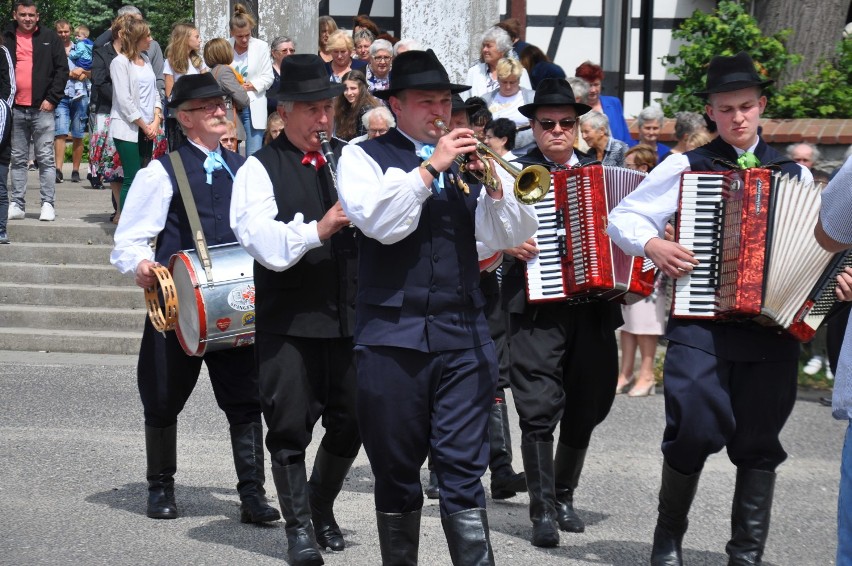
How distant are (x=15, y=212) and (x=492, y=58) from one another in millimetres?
4782

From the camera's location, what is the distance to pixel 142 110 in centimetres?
1188

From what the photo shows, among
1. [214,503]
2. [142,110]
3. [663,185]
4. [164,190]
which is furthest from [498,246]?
[142,110]

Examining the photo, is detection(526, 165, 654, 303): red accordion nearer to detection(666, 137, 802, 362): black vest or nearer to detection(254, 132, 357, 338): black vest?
detection(666, 137, 802, 362): black vest

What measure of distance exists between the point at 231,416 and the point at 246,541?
2.13 feet

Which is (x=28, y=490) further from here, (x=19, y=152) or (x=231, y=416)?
(x=19, y=152)

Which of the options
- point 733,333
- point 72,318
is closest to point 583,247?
point 733,333

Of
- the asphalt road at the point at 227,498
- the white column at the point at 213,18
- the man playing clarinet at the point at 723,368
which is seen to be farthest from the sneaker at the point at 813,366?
the white column at the point at 213,18

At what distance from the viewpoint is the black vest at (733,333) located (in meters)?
5.34

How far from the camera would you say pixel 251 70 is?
12.3m

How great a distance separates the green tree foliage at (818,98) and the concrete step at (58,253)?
608 centimetres

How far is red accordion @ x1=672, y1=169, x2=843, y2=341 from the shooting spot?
5199 mm

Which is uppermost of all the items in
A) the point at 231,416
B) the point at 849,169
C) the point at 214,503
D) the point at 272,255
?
the point at 849,169

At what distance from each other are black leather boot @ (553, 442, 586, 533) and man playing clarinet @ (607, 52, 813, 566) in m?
0.90

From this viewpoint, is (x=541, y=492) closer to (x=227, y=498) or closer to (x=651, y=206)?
(x=651, y=206)
